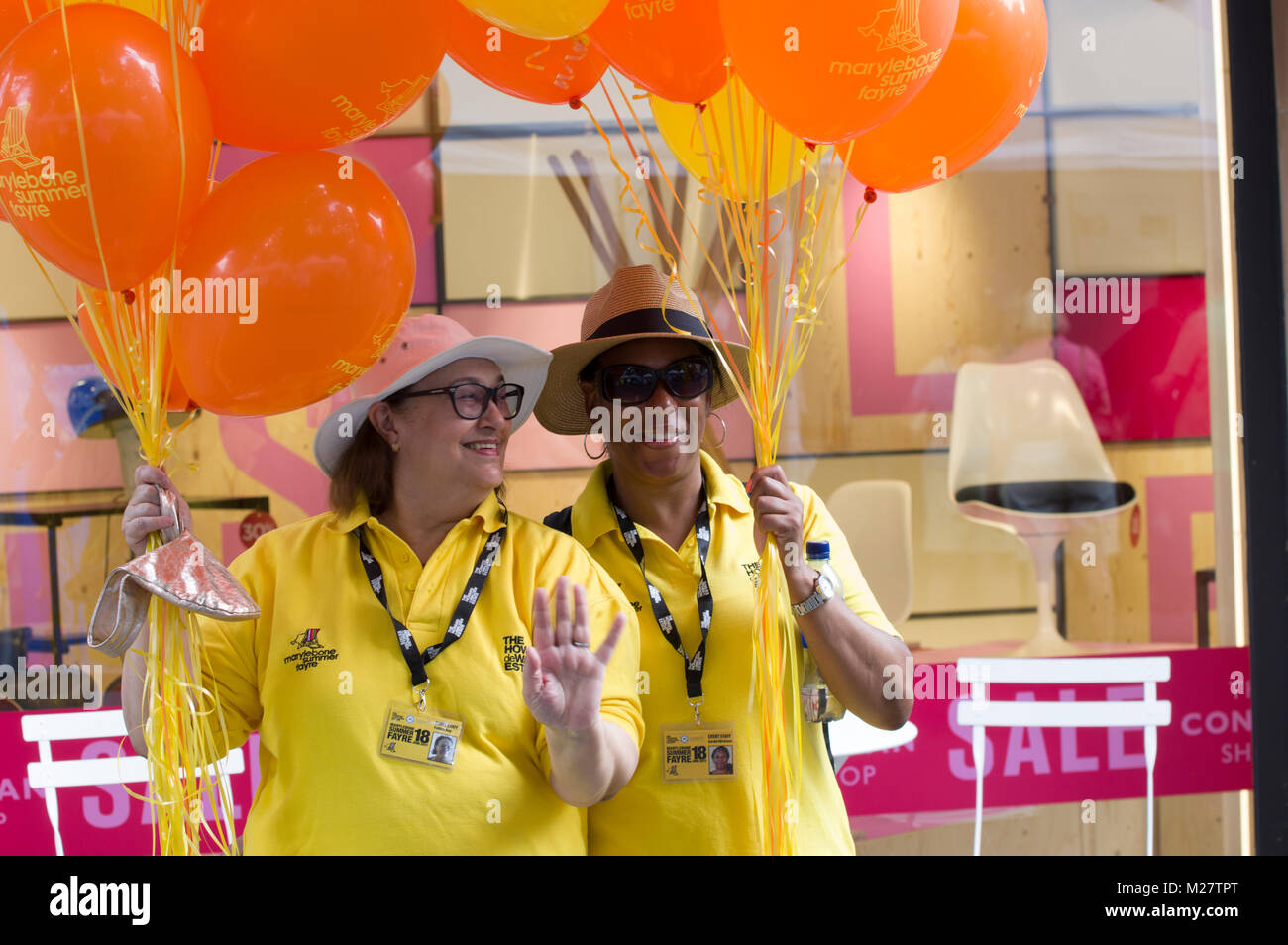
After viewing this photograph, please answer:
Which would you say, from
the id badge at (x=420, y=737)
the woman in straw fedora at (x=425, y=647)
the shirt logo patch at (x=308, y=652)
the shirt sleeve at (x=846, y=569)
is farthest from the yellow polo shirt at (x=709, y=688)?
the shirt logo patch at (x=308, y=652)

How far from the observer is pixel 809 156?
1.79 meters

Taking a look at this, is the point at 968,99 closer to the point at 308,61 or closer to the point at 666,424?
the point at 666,424

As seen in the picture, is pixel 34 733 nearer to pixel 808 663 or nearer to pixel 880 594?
pixel 808 663

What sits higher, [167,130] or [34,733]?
[167,130]

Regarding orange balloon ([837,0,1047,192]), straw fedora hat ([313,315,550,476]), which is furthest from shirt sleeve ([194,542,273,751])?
orange balloon ([837,0,1047,192])

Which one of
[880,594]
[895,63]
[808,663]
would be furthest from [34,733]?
[895,63]

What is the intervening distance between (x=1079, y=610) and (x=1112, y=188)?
60.1 inches

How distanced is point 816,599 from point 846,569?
0.70 ft

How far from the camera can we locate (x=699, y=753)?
1.71 m

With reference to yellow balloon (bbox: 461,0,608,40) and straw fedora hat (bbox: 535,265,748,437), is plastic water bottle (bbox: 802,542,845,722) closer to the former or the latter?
straw fedora hat (bbox: 535,265,748,437)

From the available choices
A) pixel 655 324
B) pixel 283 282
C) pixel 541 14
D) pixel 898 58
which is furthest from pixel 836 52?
pixel 283 282

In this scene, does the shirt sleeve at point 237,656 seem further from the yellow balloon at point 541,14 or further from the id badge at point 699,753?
the yellow balloon at point 541,14

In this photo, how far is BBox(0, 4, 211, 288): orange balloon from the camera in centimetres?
140

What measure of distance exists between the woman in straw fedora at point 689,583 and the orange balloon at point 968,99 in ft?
1.53
